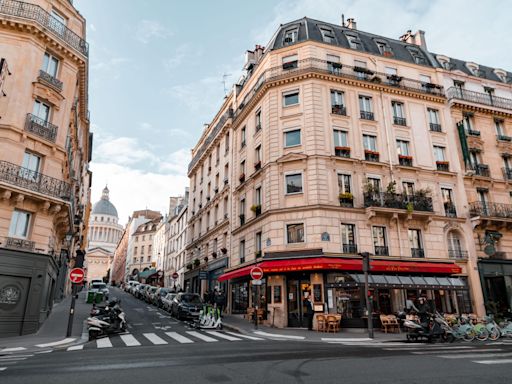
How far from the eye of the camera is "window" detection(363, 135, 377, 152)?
22.7 m

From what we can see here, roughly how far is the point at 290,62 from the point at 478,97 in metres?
14.6

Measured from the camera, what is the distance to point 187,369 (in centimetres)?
731

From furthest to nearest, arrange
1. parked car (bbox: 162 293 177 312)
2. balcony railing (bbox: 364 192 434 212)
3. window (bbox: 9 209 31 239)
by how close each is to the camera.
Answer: parked car (bbox: 162 293 177 312) → balcony railing (bbox: 364 192 434 212) → window (bbox: 9 209 31 239)

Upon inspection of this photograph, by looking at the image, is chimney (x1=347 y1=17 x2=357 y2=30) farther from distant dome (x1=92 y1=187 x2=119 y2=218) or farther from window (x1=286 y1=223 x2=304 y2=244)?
distant dome (x1=92 y1=187 x2=119 y2=218)

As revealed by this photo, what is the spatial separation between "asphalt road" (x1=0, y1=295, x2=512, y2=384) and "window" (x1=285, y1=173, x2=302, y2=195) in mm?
11613

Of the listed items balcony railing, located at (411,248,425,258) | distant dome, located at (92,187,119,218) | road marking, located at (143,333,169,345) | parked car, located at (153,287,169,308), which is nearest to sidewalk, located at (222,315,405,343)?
road marking, located at (143,333,169,345)

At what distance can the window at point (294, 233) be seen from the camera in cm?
2027

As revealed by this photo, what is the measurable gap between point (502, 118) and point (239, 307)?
23915mm

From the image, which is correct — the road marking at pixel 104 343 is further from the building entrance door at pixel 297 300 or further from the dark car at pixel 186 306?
the building entrance door at pixel 297 300

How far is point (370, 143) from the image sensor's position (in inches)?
901

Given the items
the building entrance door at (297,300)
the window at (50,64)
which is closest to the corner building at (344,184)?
the building entrance door at (297,300)

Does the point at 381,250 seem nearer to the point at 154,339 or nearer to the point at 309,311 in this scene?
the point at 309,311

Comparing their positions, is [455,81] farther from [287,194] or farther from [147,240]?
[147,240]

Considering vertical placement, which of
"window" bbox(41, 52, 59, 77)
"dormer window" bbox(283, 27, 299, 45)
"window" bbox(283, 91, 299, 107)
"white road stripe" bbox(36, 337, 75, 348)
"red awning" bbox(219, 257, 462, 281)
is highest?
"dormer window" bbox(283, 27, 299, 45)
